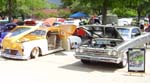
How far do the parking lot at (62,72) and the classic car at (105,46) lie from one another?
44 cm

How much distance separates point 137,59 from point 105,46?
1.73 metres

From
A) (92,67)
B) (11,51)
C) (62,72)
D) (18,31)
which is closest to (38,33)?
(18,31)

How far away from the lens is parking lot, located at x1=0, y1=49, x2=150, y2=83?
11.1m

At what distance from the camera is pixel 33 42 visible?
15.0 m

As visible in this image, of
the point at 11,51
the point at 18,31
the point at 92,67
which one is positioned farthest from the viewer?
the point at 18,31

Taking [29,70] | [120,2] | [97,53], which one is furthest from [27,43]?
[120,2]

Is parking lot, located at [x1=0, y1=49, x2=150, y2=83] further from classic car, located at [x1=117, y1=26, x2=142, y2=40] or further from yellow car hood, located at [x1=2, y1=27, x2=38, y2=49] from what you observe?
classic car, located at [x1=117, y1=26, x2=142, y2=40]

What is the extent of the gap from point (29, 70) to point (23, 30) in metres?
3.85

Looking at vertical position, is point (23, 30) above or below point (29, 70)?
above

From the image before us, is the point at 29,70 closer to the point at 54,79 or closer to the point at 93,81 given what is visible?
the point at 54,79

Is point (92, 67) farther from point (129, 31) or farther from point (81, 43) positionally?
point (129, 31)

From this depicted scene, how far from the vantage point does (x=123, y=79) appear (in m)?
11.3

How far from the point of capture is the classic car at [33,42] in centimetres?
1469

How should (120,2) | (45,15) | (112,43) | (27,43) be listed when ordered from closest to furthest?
(112,43), (27,43), (120,2), (45,15)
